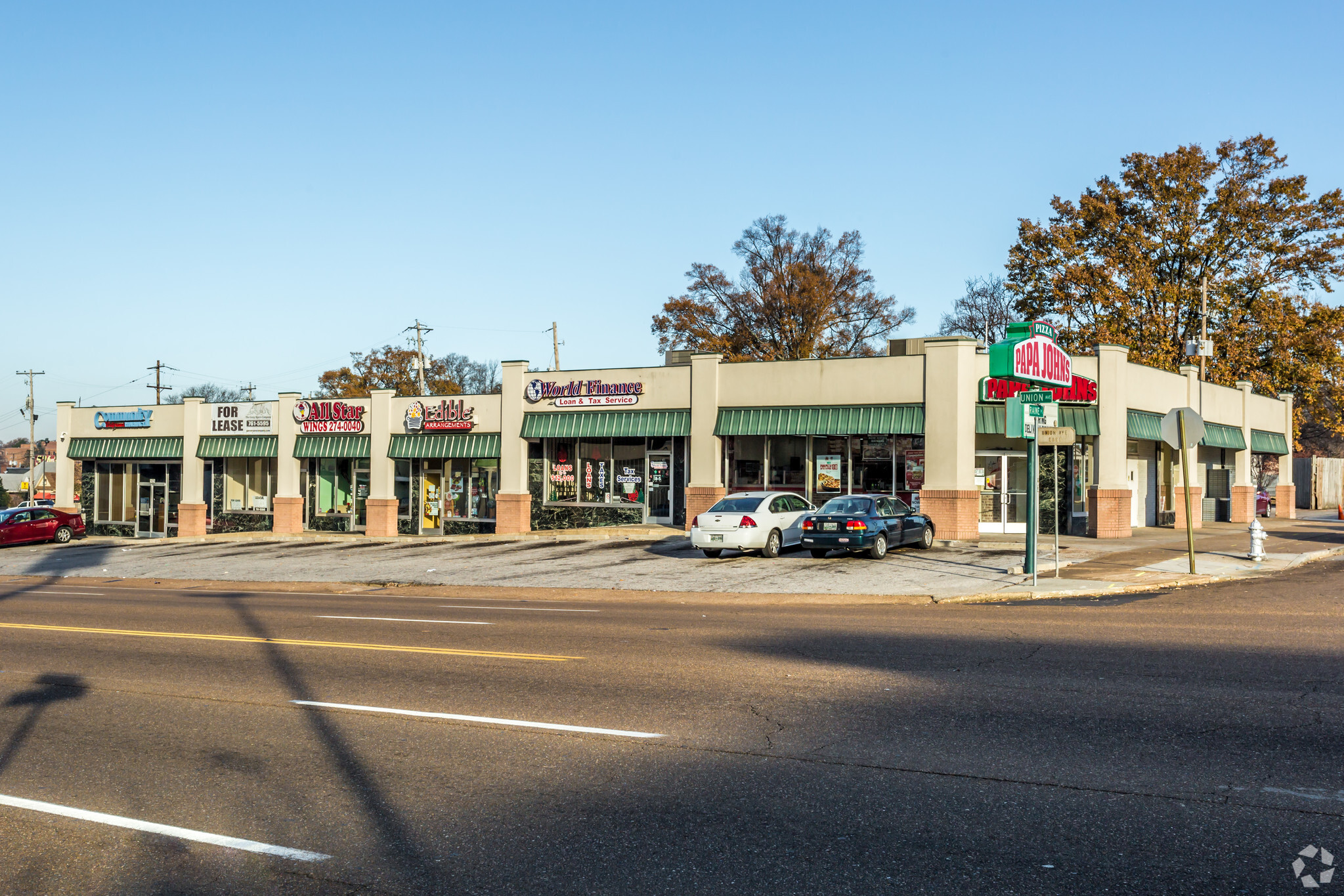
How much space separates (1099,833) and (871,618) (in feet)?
30.7

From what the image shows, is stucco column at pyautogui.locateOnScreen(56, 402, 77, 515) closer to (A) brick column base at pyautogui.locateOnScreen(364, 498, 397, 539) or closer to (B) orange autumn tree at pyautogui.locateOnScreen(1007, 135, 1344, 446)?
(A) brick column base at pyautogui.locateOnScreen(364, 498, 397, 539)

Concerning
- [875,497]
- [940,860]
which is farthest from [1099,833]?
[875,497]

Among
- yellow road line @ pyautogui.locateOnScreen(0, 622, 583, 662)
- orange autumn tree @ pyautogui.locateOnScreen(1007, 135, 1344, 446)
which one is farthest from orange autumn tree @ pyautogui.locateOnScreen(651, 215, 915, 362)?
yellow road line @ pyautogui.locateOnScreen(0, 622, 583, 662)

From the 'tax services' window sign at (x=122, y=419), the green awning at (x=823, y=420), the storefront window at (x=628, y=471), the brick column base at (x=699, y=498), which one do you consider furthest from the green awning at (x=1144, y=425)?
the 'tax services' window sign at (x=122, y=419)

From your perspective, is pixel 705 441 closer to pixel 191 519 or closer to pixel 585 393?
pixel 585 393

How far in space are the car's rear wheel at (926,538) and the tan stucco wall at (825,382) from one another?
17.5ft

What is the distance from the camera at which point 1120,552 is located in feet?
78.5

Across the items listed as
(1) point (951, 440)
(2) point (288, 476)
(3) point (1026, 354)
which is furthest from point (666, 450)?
(3) point (1026, 354)

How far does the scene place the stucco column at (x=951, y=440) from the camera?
29.2 m

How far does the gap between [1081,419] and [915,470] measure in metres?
4.75

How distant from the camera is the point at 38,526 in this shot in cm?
4178

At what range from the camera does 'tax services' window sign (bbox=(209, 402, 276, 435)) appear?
138 feet

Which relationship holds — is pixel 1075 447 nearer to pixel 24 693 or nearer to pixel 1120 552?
pixel 1120 552

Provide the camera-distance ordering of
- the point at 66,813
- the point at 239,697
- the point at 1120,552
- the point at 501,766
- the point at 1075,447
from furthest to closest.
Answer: the point at 1075,447 < the point at 1120,552 < the point at 239,697 < the point at 501,766 < the point at 66,813
